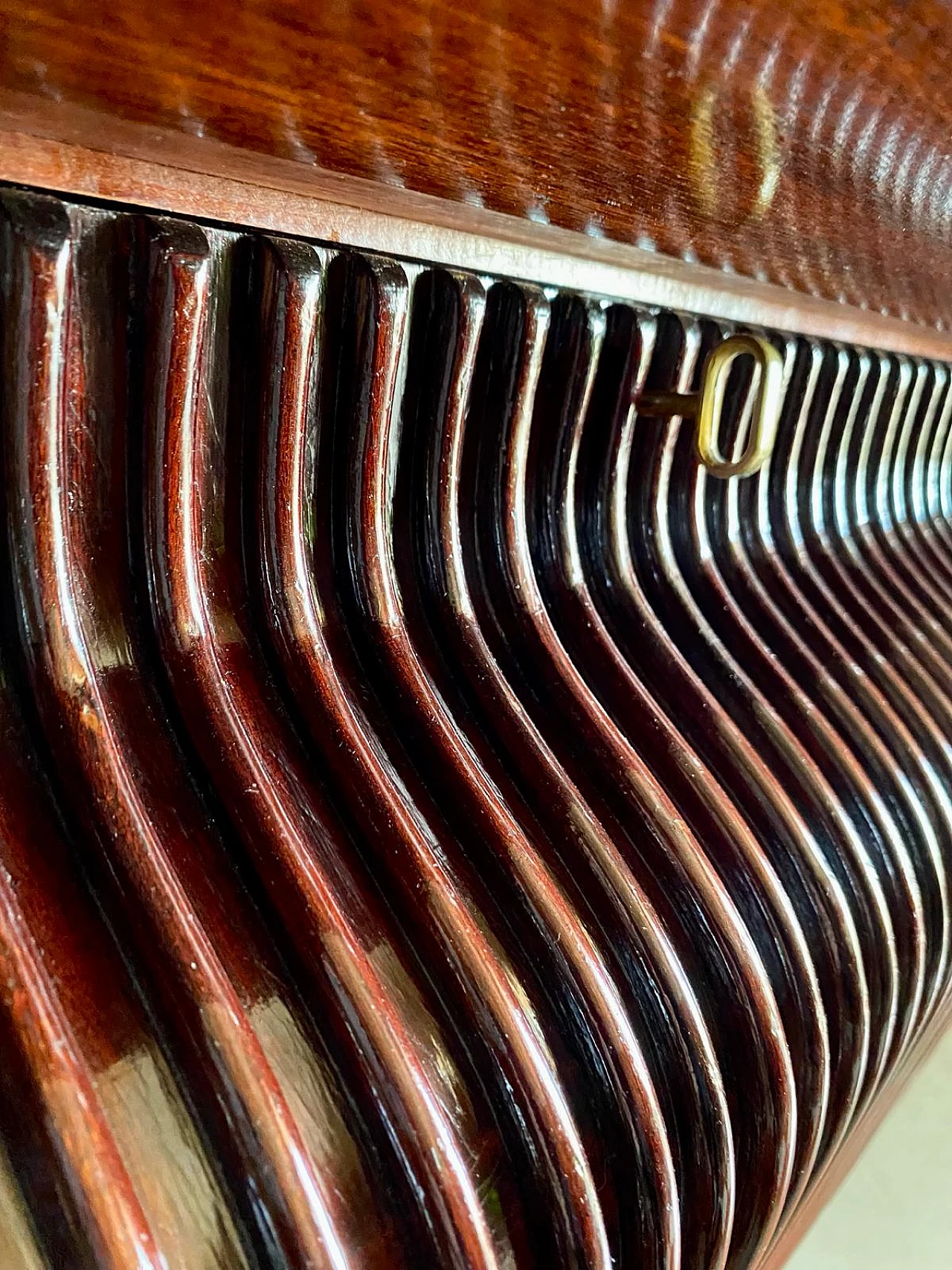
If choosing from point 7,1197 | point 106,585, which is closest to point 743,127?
point 106,585

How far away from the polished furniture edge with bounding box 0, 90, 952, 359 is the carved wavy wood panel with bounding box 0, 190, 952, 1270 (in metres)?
0.01

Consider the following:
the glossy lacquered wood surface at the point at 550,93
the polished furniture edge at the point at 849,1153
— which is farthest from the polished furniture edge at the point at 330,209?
the polished furniture edge at the point at 849,1153

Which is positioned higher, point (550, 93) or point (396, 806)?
point (550, 93)

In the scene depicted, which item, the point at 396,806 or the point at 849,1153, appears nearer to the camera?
the point at 396,806

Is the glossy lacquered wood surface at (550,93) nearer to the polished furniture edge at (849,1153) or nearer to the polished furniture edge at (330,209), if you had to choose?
the polished furniture edge at (330,209)

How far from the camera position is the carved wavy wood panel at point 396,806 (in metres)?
0.32

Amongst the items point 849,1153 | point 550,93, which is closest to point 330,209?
point 550,93

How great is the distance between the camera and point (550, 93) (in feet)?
1.03

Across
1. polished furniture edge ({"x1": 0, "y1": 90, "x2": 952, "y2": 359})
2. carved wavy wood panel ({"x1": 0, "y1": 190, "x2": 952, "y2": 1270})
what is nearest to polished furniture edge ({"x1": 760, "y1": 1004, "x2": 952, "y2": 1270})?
carved wavy wood panel ({"x1": 0, "y1": 190, "x2": 952, "y2": 1270})

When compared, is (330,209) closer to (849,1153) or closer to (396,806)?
(396,806)

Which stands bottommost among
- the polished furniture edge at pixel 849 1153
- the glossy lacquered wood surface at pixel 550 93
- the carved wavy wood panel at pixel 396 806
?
the polished furniture edge at pixel 849 1153

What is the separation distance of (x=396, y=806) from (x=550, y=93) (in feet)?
0.92

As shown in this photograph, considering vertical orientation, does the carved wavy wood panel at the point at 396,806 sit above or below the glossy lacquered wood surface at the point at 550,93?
below

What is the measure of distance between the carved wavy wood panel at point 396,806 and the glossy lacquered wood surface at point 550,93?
60mm
